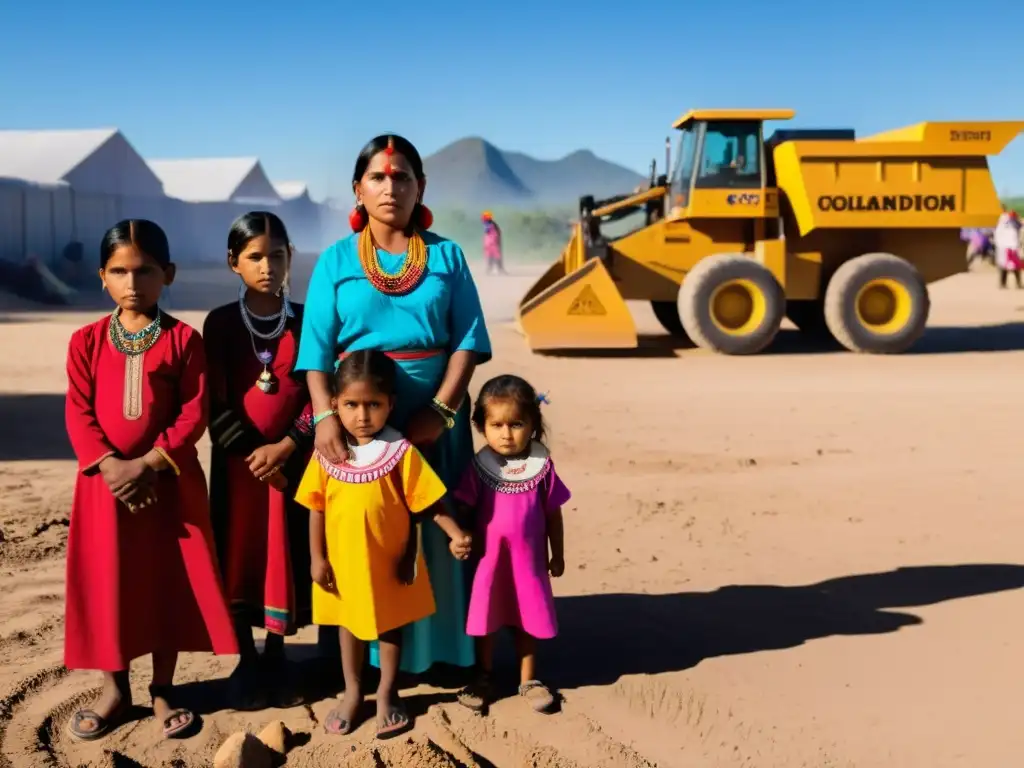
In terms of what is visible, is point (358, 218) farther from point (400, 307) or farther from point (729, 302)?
point (729, 302)

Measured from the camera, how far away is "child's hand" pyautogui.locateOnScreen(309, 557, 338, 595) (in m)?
2.95

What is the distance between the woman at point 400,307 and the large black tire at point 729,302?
28.1 feet

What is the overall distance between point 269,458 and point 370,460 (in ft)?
1.04

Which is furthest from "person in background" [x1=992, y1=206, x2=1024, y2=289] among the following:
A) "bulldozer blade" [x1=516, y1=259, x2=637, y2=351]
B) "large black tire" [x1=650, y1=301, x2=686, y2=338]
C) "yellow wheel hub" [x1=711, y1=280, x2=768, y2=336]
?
"bulldozer blade" [x1=516, y1=259, x2=637, y2=351]

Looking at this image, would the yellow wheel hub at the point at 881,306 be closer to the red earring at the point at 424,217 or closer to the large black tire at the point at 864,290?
the large black tire at the point at 864,290

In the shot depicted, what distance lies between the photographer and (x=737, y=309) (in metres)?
11.7

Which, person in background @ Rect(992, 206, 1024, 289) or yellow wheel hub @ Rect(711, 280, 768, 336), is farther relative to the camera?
person in background @ Rect(992, 206, 1024, 289)

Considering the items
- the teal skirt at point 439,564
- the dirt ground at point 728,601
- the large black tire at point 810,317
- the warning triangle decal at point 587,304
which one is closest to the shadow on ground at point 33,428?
the dirt ground at point 728,601

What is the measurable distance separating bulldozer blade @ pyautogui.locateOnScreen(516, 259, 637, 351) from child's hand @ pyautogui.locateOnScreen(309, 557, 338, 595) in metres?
8.23

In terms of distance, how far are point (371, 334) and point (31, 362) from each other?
8950 millimetres

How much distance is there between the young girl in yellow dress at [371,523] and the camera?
2893mm

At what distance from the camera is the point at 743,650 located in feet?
12.1

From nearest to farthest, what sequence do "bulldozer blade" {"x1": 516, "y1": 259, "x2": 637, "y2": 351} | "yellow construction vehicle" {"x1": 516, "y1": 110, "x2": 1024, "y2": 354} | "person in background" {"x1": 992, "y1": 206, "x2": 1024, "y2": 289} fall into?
"bulldozer blade" {"x1": 516, "y1": 259, "x2": 637, "y2": 351}, "yellow construction vehicle" {"x1": 516, "y1": 110, "x2": 1024, "y2": 354}, "person in background" {"x1": 992, "y1": 206, "x2": 1024, "y2": 289}

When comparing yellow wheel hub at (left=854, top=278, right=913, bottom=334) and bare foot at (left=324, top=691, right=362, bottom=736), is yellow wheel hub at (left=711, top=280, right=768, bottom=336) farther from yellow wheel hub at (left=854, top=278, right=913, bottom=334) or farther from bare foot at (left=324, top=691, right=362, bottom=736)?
bare foot at (left=324, top=691, right=362, bottom=736)
